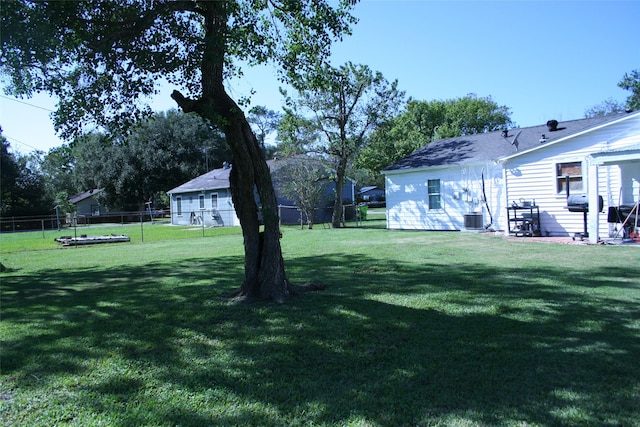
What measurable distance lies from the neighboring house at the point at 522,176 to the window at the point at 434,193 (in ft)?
0.12

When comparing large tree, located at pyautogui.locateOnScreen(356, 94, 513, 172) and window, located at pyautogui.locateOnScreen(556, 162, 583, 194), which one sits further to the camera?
large tree, located at pyautogui.locateOnScreen(356, 94, 513, 172)

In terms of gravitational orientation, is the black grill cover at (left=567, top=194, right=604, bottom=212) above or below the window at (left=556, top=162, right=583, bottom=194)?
below

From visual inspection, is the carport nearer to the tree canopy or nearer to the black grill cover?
the black grill cover

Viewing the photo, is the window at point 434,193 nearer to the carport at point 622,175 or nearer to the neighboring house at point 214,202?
the carport at point 622,175

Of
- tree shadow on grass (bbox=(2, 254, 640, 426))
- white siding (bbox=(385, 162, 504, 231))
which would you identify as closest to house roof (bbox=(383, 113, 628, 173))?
white siding (bbox=(385, 162, 504, 231))

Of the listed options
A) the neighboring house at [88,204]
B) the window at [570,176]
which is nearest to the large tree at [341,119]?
the window at [570,176]

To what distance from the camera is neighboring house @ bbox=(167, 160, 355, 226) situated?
30.5m

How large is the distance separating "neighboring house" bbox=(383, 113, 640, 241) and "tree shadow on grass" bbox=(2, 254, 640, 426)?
24.2 feet

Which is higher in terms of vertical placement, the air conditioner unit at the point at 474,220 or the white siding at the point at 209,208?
the white siding at the point at 209,208

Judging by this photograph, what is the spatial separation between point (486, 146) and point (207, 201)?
21.8 meters

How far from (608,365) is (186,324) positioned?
4207 millimetres

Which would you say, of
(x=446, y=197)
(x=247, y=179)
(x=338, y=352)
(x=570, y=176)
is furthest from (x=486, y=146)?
(x=338, y=352)

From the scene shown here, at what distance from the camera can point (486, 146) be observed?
18.6 metres

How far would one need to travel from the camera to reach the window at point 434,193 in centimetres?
1886
